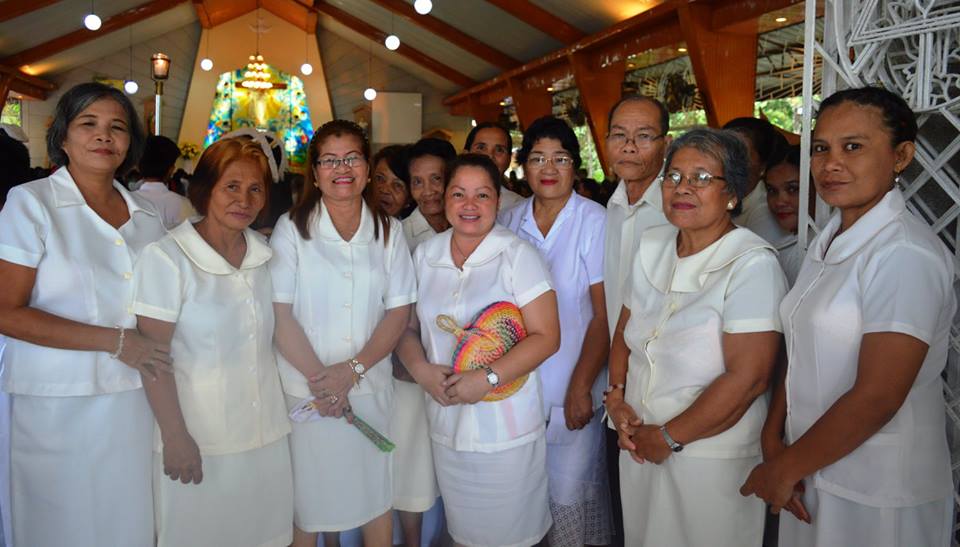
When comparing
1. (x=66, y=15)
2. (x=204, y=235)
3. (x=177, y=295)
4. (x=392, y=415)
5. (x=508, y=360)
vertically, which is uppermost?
(x=66, y=15)

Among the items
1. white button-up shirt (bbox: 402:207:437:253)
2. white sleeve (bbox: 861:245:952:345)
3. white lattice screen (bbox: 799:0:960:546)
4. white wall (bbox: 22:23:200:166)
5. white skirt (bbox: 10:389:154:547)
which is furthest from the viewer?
white wall (bbox: 22:23:200:166)

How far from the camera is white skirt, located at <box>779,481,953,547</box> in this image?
168 cm

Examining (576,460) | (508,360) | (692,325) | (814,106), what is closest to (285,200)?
(508,360)

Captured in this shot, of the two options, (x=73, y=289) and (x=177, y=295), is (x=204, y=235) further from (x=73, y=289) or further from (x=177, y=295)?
(x=73, y=289)

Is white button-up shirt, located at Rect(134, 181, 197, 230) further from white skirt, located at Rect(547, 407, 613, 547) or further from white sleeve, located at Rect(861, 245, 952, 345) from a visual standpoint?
white sleeve, located at Rect(861, 245, 952, 345)

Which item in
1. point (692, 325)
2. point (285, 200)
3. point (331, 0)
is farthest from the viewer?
point (331, 0)

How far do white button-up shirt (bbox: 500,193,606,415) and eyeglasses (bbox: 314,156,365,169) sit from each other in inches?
31.2

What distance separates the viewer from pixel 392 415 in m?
2.78

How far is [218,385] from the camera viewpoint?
2162mm

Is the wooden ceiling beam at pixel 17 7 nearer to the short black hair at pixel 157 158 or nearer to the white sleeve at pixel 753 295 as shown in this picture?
the short black hair at pixel 157 158

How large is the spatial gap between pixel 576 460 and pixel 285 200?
63.4 inches

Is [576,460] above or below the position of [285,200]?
below

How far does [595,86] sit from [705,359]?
8.68m

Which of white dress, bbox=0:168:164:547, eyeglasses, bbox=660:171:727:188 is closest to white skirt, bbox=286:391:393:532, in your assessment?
white dress, bbox=0:168:164:547
